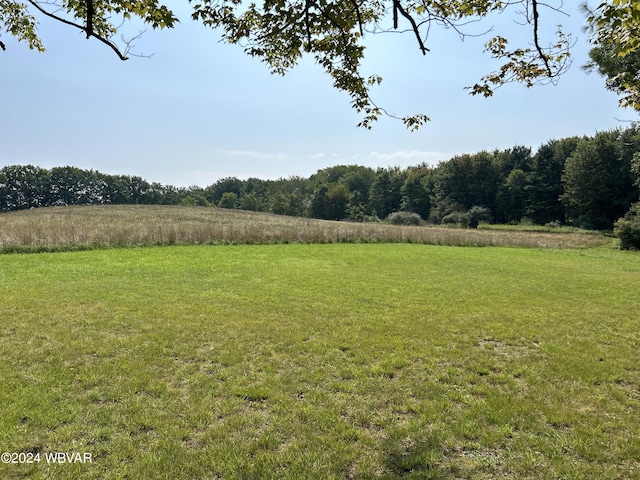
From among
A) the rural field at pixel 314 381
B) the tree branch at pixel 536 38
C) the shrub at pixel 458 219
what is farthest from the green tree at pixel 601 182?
the tree branch at pixel 536 38

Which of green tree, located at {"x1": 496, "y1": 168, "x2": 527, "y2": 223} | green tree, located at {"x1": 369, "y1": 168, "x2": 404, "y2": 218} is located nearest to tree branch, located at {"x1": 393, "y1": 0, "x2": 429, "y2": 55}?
green tree, located at {"x1": 496, "y1": 168, "x2": 527, "y2": 223}

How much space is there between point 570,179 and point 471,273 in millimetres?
45423

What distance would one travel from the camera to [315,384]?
3879 millimetres

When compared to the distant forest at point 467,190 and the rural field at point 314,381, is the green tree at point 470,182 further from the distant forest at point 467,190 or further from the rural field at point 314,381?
the rural field at point 314,381

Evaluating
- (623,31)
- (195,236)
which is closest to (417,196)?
(195,236)

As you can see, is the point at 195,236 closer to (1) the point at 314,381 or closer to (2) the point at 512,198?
(1) the point at 314,381

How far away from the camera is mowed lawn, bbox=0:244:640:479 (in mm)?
2693

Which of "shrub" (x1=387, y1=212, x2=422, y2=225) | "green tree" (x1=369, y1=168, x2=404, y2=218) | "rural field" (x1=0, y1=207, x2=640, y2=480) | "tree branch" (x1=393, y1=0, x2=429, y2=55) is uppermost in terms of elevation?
"green tree" (x1=369, y1=168, x2=404, y2=218)

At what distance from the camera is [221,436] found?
2.91 metres

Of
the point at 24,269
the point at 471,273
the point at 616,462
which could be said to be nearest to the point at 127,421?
the point at 616,462

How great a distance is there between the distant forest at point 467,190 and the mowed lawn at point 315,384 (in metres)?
22.2

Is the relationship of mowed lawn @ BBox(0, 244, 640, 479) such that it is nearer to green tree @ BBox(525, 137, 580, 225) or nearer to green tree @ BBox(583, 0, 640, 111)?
green tree @ BBox(583, 0, 640, 111)

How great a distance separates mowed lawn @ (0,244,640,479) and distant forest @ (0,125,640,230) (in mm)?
22214

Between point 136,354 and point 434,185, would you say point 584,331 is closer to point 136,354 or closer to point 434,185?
point 136,354
